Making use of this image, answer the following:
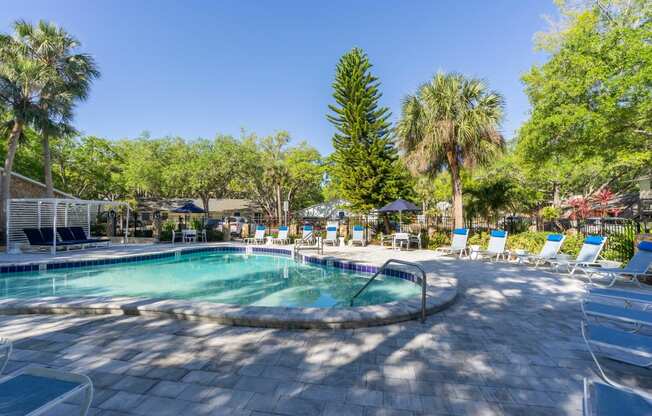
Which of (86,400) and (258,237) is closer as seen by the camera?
(86,400)

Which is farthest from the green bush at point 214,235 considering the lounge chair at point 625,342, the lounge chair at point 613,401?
the lounge chair at point 613,401

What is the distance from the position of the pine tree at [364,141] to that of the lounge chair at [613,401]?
558 inches

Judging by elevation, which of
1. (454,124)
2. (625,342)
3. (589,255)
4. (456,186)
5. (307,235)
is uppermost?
(454,124)

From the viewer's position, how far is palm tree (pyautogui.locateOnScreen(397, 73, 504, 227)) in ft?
36.6

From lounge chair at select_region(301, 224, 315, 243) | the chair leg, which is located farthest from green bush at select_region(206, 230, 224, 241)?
the chair leg

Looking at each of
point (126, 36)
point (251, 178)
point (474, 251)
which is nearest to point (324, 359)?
point (474, 251)

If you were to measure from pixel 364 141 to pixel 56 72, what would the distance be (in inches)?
559

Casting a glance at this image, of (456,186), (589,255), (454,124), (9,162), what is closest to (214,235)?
(9,162)

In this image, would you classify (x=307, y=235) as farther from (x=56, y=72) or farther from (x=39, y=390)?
(x=56, y=72)

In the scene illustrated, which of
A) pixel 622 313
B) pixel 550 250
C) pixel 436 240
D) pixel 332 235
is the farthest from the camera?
pixel 332 235

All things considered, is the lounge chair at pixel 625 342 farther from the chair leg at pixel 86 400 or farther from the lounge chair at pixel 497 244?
the lounge chair at pixel 497 244

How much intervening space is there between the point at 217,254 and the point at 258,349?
10037 millimetres

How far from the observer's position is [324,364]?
8.96ft

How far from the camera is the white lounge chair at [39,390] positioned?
135cm
